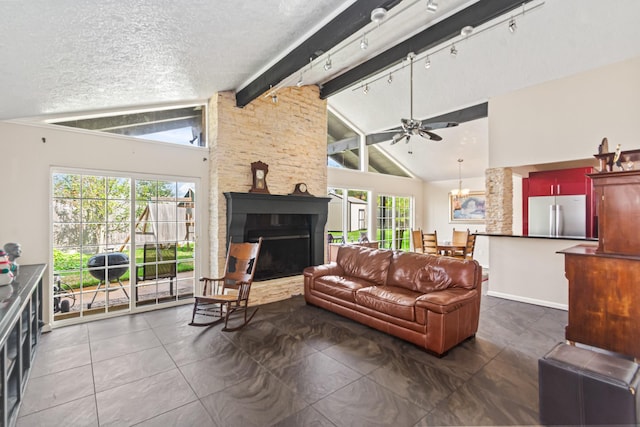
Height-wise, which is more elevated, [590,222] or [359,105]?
[359,105]

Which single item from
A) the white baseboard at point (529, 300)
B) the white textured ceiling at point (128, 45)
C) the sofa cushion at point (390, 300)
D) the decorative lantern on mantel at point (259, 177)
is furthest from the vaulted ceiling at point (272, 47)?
the white baseboard at point (529, 300)

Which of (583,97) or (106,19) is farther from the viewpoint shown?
(583,97)

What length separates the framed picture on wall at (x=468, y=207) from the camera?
8.24m

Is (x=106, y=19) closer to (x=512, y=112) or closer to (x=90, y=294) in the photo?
(x=90, y=294)

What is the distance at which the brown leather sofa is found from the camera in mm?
2928

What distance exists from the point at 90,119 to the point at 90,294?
2.35m

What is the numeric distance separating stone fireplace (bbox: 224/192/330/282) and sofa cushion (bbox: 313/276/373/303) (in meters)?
1.19

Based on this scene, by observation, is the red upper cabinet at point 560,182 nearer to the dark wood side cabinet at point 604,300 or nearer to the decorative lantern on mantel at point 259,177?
the dark wood side cabinet at point 604,300

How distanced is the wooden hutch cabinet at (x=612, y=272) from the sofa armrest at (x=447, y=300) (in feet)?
3.41

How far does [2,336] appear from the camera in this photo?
5.21 feet

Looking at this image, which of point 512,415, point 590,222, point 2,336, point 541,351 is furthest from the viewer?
point 590,222

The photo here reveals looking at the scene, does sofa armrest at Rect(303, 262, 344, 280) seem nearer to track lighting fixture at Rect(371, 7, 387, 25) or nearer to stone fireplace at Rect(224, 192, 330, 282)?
stone fireplace at Rect(224, 192, 330, 282)

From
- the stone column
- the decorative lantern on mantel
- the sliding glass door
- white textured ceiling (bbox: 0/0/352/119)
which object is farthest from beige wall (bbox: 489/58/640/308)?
the sliding glass door

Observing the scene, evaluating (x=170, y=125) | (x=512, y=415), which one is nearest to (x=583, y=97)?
(x=512, y=415)
